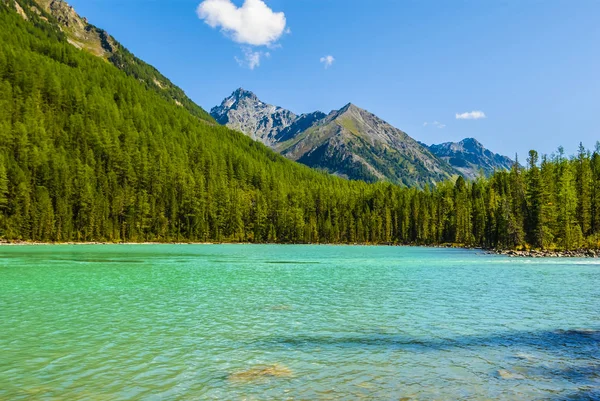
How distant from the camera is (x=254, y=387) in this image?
12969 mm

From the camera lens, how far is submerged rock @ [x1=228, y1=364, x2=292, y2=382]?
45.4ft

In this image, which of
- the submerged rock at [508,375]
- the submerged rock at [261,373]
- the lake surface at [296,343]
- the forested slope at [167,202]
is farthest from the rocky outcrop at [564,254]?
the submerged rock at [261,373]

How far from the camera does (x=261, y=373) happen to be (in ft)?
47.1

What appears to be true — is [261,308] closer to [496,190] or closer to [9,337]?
[9,337]

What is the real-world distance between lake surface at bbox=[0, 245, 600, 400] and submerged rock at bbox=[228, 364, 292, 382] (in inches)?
1.4

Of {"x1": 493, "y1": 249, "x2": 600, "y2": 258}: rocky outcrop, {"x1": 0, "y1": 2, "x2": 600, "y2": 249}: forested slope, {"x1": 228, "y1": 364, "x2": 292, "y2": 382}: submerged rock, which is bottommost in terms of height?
{"x1": 493, "y1": 249, "x2": 600, "y2": 258}: rocky outcrop

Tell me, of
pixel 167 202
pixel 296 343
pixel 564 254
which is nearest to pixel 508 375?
pixel 296 343

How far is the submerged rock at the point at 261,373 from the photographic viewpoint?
544 inches

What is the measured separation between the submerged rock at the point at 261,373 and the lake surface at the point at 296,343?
0.11 feet

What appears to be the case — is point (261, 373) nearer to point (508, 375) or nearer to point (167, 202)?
point (508, 375)

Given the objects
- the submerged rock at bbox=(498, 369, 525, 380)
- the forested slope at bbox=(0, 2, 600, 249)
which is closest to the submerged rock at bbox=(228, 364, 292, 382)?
the submerged rock at bbox=(498, 369, 525, 380)

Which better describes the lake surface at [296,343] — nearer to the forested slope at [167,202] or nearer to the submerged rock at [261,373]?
the submerged rock at [261,373]

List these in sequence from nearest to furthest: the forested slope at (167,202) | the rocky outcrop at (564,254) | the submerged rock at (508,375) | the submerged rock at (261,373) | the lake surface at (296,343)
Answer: the lake surface at (296,343)
the submerged rock at (261,373)
the submerged rock at (508,375)
the rocky outcrop at (564,254)
the forested slope at (167,202)

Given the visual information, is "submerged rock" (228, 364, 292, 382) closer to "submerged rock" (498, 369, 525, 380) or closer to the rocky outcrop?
"submerged rock" (498, 369, 525, 380)
